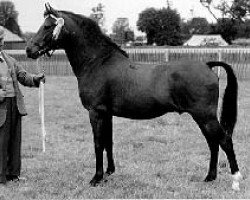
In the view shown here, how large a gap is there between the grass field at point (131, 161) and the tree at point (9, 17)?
86.1 m

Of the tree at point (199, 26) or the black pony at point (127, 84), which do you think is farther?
the tree at point (199, 26)

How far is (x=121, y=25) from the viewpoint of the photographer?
9538cm

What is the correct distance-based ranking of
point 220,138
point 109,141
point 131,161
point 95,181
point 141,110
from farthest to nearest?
1. point 131,161
2. point 109,141
3. point 95,181
4. point 141,110
5. point 220,138

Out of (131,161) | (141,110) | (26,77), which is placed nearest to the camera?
(141,110)

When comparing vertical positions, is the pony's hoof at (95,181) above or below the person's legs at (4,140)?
below

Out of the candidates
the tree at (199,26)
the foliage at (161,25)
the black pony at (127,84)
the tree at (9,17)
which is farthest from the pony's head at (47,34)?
the tree at (9,17)

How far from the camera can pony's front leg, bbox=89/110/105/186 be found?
6.17 metres

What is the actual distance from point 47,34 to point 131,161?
108 inches

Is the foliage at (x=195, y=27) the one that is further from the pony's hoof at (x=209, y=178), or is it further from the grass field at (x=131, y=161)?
the pony's hoof at (x=209, y=178)

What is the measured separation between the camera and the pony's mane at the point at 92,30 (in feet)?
20.7

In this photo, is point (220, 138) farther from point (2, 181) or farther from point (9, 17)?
point (9, 17)

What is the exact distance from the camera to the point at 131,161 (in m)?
7.63

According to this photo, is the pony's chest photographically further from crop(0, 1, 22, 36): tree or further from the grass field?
crop(0, 1, 22, 36): tree

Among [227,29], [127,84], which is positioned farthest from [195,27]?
[127,84]
